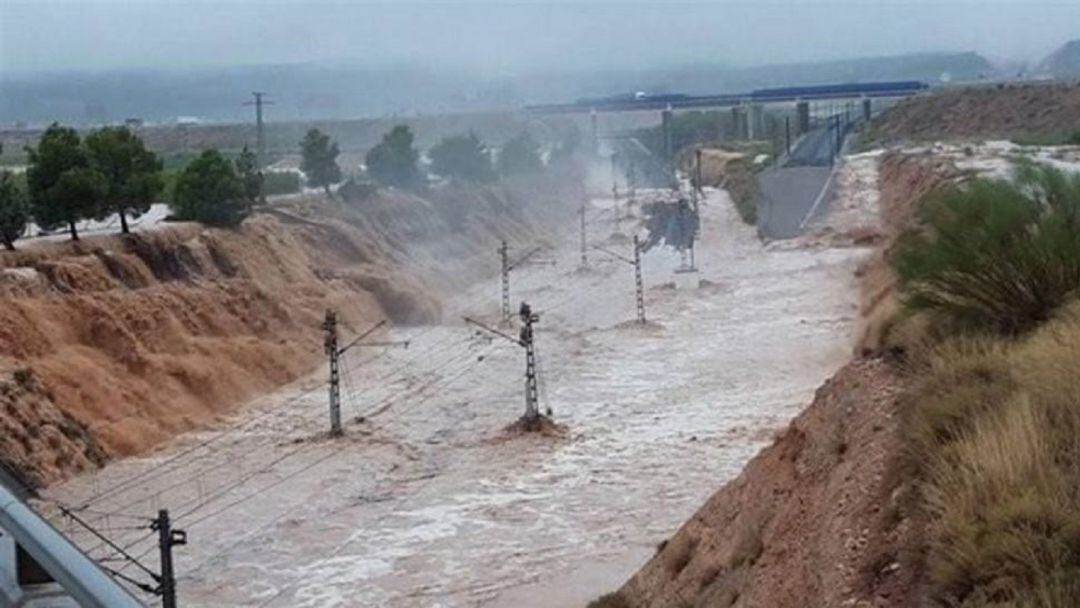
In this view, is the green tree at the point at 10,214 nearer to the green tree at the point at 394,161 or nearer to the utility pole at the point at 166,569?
the utility pole at the point at 166,569

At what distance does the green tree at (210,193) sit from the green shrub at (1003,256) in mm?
36445

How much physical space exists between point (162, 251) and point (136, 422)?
11.4 m

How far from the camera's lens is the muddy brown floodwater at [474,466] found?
78.3 ft

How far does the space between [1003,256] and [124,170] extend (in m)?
36.0

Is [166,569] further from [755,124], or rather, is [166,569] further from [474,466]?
[755,124]

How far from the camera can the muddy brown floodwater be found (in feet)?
78.3

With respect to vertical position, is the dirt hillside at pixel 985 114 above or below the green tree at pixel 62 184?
below

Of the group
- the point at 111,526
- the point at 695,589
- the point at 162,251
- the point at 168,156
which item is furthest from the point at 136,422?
the point at 168,156

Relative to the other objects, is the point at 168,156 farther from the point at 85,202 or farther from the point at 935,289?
the point at 935,289

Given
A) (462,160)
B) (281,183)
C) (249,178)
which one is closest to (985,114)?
(462,160)

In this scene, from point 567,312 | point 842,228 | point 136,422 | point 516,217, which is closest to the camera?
point 136,422

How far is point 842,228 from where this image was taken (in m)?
70.2

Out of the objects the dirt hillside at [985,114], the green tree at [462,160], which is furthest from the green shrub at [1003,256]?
the green tree at [462,160]

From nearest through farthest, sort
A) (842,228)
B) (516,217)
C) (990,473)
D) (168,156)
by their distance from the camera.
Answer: (990,473), (842,228), (516,217), (168,156)
